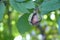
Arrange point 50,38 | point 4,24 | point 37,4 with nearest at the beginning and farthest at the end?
1. point 37,4
2. point 4,24
3. point 50,38

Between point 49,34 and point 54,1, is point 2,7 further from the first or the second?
point 49,34

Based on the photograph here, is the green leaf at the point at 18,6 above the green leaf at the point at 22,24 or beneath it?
beneath

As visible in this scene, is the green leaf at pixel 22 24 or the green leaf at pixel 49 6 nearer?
the green leaf at pixel 49 6

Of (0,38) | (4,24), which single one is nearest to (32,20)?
(0,38)

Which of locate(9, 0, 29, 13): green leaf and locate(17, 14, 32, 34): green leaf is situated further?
locate(17, 14, 32, 34): green leaf

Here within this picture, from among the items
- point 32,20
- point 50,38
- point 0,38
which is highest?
point 50,38

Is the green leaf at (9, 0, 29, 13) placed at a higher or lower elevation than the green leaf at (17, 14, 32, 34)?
lower

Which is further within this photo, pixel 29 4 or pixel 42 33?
pixel 42 33

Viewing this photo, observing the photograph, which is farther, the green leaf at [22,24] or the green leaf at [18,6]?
the green leaf at [22,24]

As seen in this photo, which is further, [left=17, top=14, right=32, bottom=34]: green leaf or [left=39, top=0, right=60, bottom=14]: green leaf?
[left=17, top=14, right=32, bottom=34]: green leaf

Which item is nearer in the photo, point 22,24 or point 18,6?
point 18,6

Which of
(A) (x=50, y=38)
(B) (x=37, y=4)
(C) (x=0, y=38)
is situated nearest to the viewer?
(B) (x=37, y=4)
